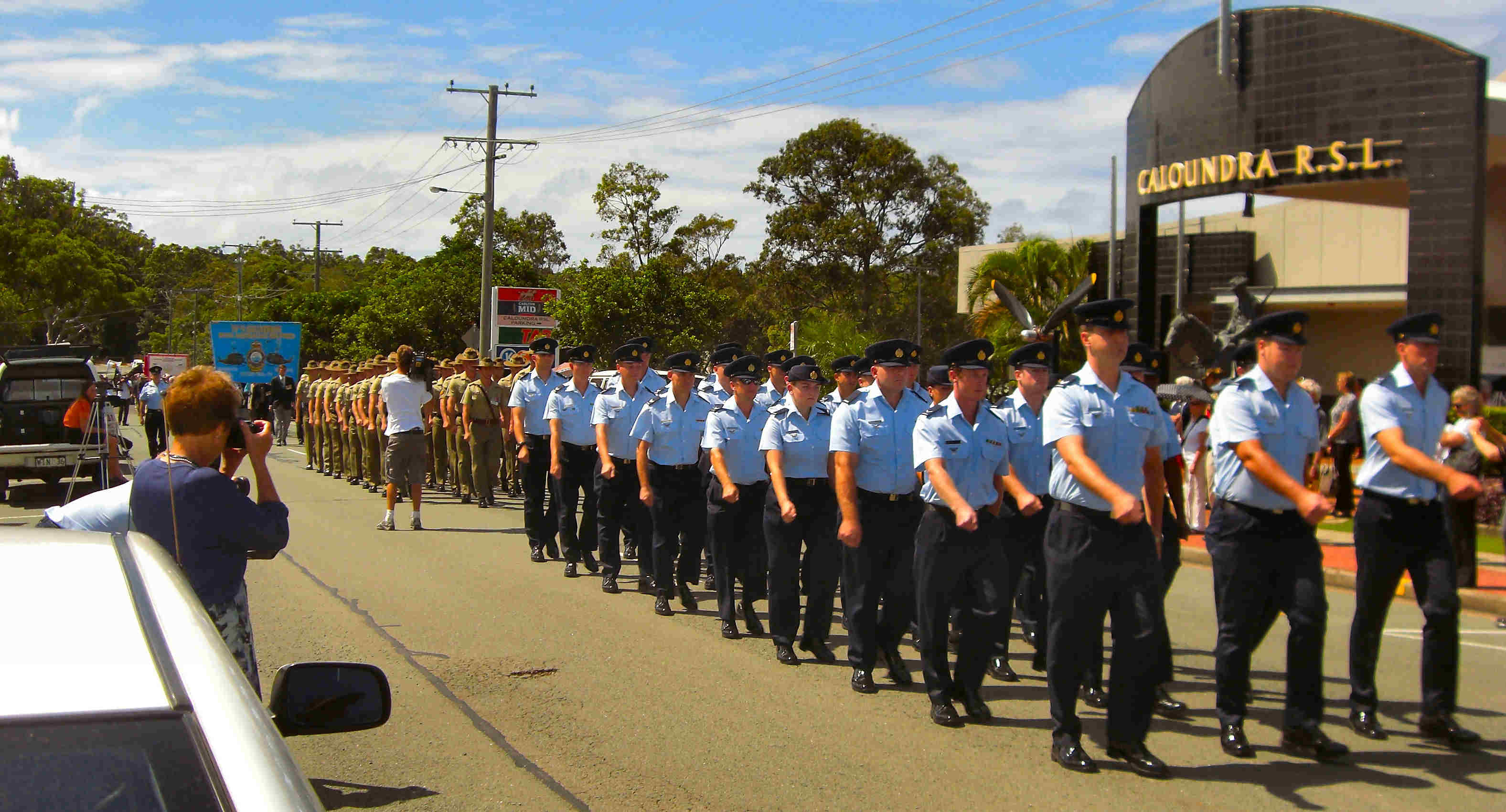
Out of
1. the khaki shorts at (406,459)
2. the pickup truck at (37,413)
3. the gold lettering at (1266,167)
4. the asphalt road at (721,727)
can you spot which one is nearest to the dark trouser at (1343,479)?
the gold lettering at (1266,167)

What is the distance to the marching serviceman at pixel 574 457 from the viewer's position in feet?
37.5

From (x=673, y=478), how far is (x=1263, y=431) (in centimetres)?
505

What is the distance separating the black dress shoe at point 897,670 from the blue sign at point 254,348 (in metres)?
38.8

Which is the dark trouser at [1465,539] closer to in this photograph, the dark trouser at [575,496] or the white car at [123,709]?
the dark trouser at [575,496]

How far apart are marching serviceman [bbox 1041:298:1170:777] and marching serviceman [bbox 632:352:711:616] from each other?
4.45 meters

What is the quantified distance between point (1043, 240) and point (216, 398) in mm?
34350

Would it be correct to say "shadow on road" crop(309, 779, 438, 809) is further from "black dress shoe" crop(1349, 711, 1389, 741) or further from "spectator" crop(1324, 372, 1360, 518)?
"spectator" crop(1324, 372, 1360, 518)

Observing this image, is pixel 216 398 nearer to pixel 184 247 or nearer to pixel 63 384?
pixel 63 384

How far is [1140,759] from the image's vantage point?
19.3 feet

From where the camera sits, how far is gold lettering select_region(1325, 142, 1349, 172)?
1728cm

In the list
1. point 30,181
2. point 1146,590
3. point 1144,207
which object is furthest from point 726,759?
point 30,181

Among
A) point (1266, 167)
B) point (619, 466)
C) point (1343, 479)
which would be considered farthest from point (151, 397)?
point (1343, 479)

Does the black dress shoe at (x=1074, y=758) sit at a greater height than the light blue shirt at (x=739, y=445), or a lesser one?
lesser

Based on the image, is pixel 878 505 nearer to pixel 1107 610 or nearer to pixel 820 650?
pixel 820 650
